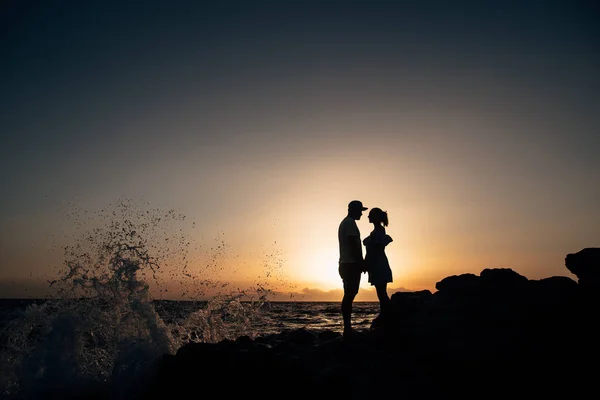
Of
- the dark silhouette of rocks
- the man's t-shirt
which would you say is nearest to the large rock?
the dark silhouette of rocks

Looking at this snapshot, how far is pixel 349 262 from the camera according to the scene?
7285 millimetres

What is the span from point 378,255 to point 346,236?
951 millimetres

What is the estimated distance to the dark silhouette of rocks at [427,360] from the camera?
5344 mm

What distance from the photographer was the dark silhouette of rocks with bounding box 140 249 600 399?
5344 mm

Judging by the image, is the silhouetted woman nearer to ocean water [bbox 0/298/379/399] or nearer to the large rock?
ocean water [bbox 0/298/379/399]

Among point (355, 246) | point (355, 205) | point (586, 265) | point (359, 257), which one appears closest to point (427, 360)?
point (359, 257)

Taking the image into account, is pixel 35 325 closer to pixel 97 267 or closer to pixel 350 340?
pixel 97 267

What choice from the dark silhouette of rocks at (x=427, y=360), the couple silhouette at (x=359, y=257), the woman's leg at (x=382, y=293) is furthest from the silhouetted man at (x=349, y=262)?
the dark silhouette of rocks at (x=427, y=360)

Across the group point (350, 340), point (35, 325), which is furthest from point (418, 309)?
point (35, 325)

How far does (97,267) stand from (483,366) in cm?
763

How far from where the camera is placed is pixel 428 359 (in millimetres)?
6312

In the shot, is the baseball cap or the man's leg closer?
the man's leg

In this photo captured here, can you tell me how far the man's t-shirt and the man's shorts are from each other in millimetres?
99

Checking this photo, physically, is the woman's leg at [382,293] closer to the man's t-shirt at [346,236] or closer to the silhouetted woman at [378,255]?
the silhouetted woman at [378,255]
